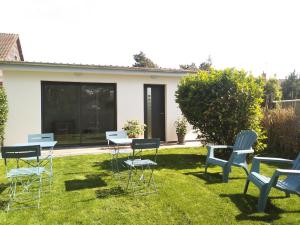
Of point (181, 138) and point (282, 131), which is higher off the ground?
point (282, 131)

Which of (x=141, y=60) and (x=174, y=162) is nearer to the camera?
(x=174, y=162)

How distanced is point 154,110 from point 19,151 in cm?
762

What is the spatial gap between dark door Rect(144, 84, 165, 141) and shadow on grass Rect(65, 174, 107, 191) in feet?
18.5

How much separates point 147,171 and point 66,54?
14931 millimetres

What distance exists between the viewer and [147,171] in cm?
653

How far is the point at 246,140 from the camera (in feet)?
20.2

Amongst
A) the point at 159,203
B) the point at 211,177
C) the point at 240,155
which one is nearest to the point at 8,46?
the point at 211,177

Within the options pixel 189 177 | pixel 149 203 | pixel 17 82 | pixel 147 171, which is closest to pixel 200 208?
pixel 149 203

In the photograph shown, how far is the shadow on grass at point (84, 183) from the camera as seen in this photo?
533cm

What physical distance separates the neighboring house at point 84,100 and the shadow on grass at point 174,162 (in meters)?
2.90

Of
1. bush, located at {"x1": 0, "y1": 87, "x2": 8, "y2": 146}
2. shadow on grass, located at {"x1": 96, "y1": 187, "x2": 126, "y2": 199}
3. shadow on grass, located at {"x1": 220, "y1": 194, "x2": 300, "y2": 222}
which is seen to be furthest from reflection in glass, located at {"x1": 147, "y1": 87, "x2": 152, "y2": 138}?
shadow on grass, located at {"x1": 220, "y1": 194, "x2": 300, "y2": 222}

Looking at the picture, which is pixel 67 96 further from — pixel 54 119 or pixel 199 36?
pixel 199 36

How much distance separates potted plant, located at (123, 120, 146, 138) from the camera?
10250 mm

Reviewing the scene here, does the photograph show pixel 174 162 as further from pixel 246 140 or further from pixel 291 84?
pixel 291 84
